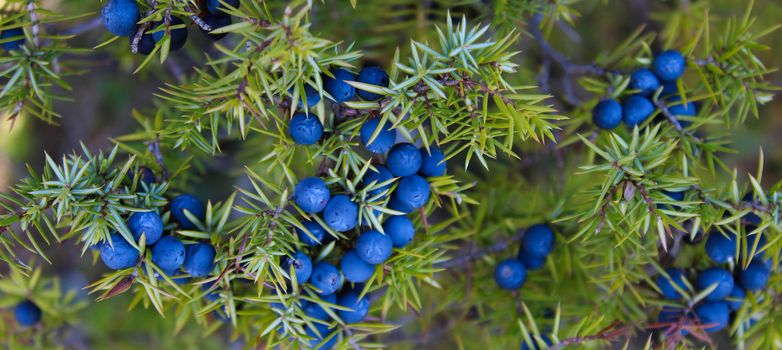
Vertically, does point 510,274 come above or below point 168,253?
below

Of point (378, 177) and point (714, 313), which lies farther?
point (714, 313)

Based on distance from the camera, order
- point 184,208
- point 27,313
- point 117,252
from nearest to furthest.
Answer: point 117,252 → point 184,208 → point 27,313

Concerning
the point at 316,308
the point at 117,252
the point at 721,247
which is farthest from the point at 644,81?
the point at 117,252

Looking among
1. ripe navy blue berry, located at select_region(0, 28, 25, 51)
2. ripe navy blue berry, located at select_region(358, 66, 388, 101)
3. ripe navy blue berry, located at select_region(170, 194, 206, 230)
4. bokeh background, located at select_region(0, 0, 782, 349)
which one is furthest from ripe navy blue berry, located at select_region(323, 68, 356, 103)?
ripe navy blue berry, located at select_region(0, 28, 25, 51)

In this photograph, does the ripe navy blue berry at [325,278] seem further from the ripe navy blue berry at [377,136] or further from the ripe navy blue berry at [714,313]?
the ripe navy blue berry at [714,313]

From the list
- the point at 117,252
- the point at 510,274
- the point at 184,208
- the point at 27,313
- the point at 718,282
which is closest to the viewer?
the point at 117,252

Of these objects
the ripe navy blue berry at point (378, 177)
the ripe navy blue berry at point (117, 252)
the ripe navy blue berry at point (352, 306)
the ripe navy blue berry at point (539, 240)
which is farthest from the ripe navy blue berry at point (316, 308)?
the ripe navy blue berry at point (539, 240)

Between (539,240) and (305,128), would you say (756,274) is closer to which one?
(539,240)

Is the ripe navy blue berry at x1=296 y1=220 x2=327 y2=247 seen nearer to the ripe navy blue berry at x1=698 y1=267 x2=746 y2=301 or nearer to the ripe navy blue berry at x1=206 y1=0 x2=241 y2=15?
the ripe navy blue berry at x1=206 y1=0 x2=241 y2=15
